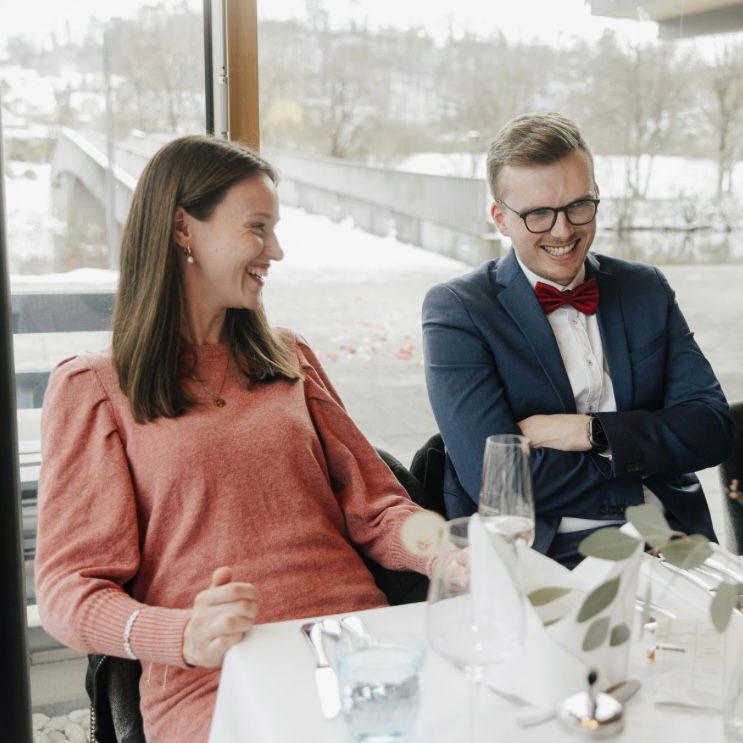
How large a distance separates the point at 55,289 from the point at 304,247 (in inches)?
31.1

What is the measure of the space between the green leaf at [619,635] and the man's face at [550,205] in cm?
139

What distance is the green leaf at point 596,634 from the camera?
3.99 ft

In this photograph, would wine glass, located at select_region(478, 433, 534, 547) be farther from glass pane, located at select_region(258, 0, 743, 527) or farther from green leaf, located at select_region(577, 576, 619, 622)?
glass pane, located at select_region(258, 0, 743, 527)

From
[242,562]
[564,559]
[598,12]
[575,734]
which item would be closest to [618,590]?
[575,734]

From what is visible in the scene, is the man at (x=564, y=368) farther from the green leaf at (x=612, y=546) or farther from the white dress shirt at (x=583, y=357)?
the green leaf at (x=612, y=546)

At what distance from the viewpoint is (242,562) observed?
6.38ft

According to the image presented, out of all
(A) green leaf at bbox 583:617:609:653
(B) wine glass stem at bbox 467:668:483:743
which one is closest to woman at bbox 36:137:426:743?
(B) wine glass stem at bbox 467:668:483:743

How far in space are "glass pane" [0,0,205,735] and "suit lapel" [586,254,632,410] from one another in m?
1.25

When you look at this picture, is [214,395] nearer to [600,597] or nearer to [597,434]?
[597,434]

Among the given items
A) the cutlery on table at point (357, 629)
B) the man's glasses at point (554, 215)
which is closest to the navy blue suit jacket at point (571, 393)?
the man's glasses at point (554, 215)

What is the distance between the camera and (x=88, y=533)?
6.08ft

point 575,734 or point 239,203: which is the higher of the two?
point 239,203

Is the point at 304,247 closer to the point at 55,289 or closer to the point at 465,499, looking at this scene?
the point at 55,289

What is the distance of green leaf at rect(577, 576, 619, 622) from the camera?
3.85 ft
